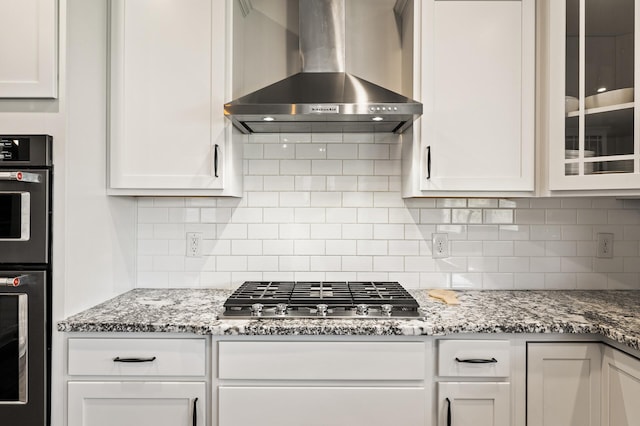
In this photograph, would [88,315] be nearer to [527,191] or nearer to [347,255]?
[347,255]

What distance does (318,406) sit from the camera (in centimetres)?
163

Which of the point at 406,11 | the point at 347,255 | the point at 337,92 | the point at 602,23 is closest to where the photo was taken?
the point at 602,23

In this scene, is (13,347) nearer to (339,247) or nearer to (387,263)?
(339,247)

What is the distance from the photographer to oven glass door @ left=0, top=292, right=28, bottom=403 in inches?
62.6

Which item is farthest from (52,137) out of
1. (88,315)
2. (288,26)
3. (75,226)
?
(288,26)

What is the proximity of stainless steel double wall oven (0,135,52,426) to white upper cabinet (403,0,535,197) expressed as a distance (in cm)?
154

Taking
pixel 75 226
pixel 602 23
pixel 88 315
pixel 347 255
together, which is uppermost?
pixel 602 23

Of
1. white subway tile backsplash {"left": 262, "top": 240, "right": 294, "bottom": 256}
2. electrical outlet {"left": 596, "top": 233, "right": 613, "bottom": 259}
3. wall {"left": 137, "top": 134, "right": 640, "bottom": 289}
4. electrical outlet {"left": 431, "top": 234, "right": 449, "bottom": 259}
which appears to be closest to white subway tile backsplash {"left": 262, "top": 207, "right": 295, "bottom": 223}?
wall {"left": 137, "top": 134, "right": 640, "bottom": 289}

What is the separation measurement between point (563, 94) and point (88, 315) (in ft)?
7.02

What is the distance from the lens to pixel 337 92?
189cm

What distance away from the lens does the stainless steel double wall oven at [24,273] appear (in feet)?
5.21

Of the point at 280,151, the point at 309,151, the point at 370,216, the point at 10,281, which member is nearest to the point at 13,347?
the point at 10,281

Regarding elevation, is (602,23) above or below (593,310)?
above

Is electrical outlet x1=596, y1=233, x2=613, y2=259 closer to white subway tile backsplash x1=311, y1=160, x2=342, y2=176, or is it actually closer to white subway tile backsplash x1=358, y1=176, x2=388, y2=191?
white subway tile backsplash x1=358, y1=176, x2=388, y2=191
